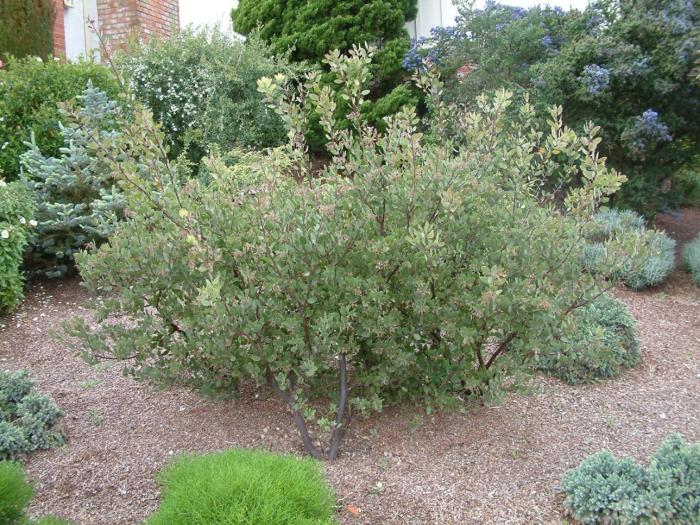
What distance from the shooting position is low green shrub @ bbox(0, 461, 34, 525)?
234 centimetres

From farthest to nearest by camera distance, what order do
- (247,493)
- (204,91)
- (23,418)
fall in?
(204,91), (23,418), (247,493)

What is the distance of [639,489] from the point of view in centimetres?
250

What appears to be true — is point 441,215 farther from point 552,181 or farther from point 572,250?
point 552,181

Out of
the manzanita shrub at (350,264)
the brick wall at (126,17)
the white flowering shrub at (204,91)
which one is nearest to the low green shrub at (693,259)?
the manzanita shrub at (350,264)

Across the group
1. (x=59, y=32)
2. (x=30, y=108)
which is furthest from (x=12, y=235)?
(x=59, y=32)

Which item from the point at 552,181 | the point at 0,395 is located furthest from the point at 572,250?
the point at 552,181

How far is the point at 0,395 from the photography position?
3.19 metres

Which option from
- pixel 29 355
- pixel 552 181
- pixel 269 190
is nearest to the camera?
pixel 269 190

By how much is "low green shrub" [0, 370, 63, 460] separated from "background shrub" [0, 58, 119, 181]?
300 cm

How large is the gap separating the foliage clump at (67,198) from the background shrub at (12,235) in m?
0.33

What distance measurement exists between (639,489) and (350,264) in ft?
4.73

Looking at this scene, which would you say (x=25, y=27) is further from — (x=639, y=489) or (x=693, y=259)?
(x=639, y=489)

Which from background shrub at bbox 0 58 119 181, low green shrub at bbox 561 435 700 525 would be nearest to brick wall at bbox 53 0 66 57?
background shrub at bbox 0 58 119 181

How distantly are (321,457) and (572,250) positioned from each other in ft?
4.70
